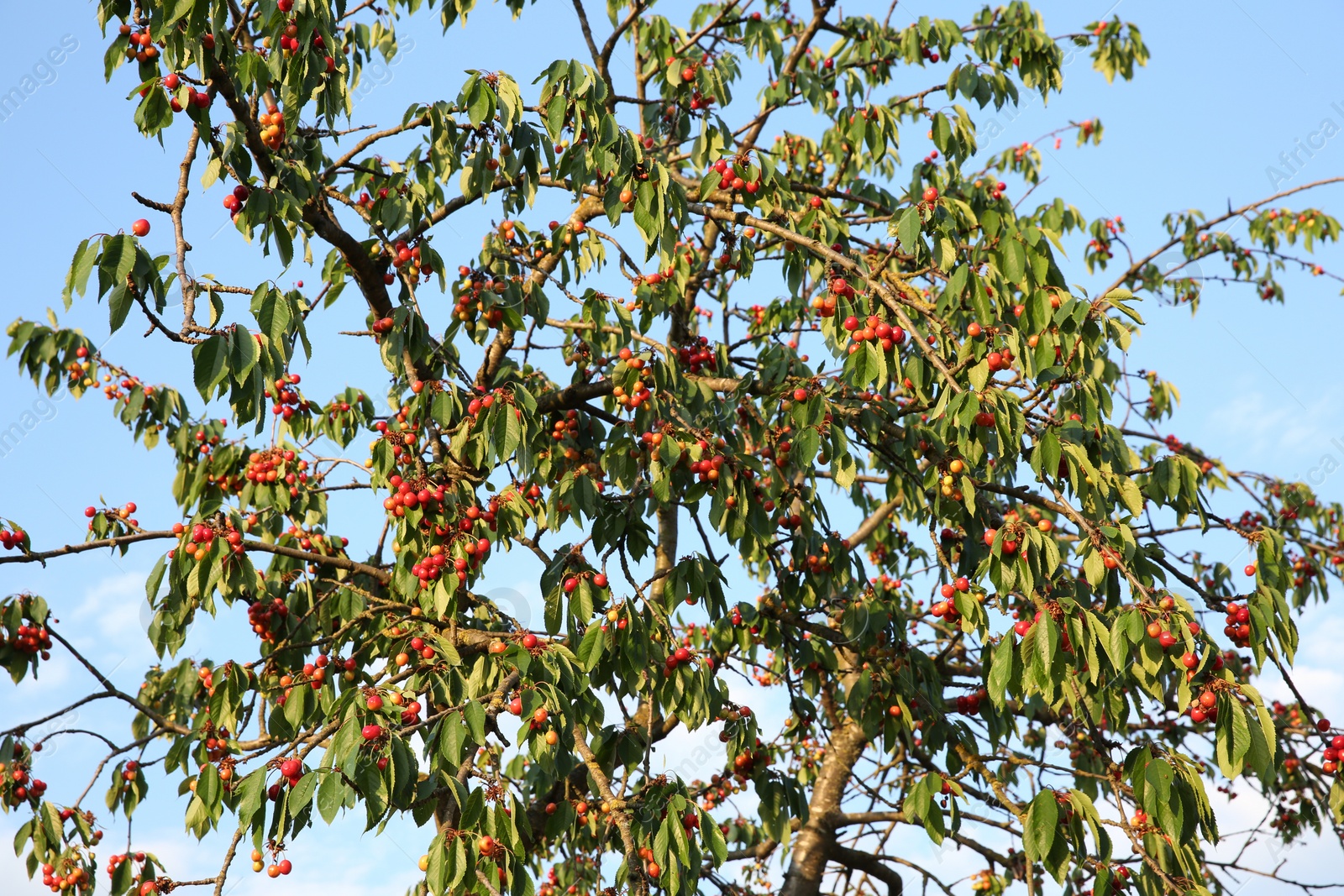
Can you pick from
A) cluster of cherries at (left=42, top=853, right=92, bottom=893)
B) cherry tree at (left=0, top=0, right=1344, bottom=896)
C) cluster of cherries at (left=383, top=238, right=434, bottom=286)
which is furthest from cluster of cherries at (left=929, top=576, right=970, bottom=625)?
cluster of cherries at (left=42, top=853, right=92, bottom=893)

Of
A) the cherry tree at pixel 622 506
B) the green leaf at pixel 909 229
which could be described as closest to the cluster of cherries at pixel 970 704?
the cherry tree at pixel 622 506

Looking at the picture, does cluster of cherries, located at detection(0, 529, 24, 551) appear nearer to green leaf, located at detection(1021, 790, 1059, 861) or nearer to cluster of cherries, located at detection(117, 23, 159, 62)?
cluster of cherries, located at detection(117, 23, 159, 62)

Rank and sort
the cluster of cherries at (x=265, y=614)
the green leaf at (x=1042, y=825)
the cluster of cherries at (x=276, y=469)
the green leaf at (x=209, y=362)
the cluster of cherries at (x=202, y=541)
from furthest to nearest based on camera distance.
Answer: the cluster of cherries at (x=276, y=469) < the cluster of cherries at (x=265, y=614) < the cluster of cherries at (x=202, y=541) < the green leaf at (x=1042, y=825) < the green leaf at (x=209, y=362)

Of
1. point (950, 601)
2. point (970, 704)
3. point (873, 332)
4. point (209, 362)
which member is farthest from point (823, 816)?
point (209, 362)

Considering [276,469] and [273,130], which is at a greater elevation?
[273,130]

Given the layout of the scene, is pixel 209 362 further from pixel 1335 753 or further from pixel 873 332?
pixel 1335 753

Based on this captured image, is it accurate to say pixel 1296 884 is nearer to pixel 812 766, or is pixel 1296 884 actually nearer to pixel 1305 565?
pixel 1305 565

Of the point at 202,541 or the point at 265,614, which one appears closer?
the point at 202,541

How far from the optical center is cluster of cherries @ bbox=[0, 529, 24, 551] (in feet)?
12.2

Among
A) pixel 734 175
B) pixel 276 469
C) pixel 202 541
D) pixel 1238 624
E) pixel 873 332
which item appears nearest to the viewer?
pixel 1238 624

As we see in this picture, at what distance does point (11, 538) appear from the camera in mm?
3742

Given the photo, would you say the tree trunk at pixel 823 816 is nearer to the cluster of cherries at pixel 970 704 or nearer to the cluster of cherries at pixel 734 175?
the cluster of cherries at pixel 970 704

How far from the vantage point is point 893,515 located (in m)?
6.51

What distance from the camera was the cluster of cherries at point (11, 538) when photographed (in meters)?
3.72
